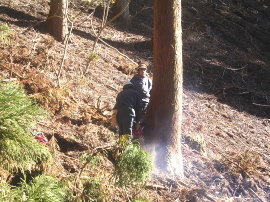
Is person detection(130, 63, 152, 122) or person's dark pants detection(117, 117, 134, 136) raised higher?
person detection(130, 63, 152, 122)

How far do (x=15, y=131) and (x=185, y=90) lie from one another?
775cm

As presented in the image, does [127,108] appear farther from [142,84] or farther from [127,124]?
[142,84]

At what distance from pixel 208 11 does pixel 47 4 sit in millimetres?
8713

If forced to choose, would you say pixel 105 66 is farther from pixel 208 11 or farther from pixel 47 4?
pixel 208 11

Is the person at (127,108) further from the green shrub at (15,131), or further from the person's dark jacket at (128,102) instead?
the green shrub at (15,131)

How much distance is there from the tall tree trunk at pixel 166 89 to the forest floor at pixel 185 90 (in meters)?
0.45

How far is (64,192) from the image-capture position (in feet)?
11.3

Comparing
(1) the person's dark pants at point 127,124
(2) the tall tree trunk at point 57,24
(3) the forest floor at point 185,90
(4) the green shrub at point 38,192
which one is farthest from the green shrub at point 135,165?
(2) the tall tree trunk at point 57,24

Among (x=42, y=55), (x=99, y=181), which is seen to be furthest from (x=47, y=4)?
(x=99, y=181)

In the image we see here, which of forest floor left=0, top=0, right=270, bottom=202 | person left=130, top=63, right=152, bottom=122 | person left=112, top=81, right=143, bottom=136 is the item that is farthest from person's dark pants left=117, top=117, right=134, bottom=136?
person left=130, top=63, right=152, bottom=122

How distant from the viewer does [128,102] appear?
5.49 m

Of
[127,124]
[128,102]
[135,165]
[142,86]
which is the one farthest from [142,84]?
[135,165]

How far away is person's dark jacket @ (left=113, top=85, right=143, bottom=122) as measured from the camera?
5492mm

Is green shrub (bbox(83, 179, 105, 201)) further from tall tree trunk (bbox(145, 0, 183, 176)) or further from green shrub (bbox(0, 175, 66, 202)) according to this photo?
tall tree trunk (bbox(145, 0, 183, 176))
